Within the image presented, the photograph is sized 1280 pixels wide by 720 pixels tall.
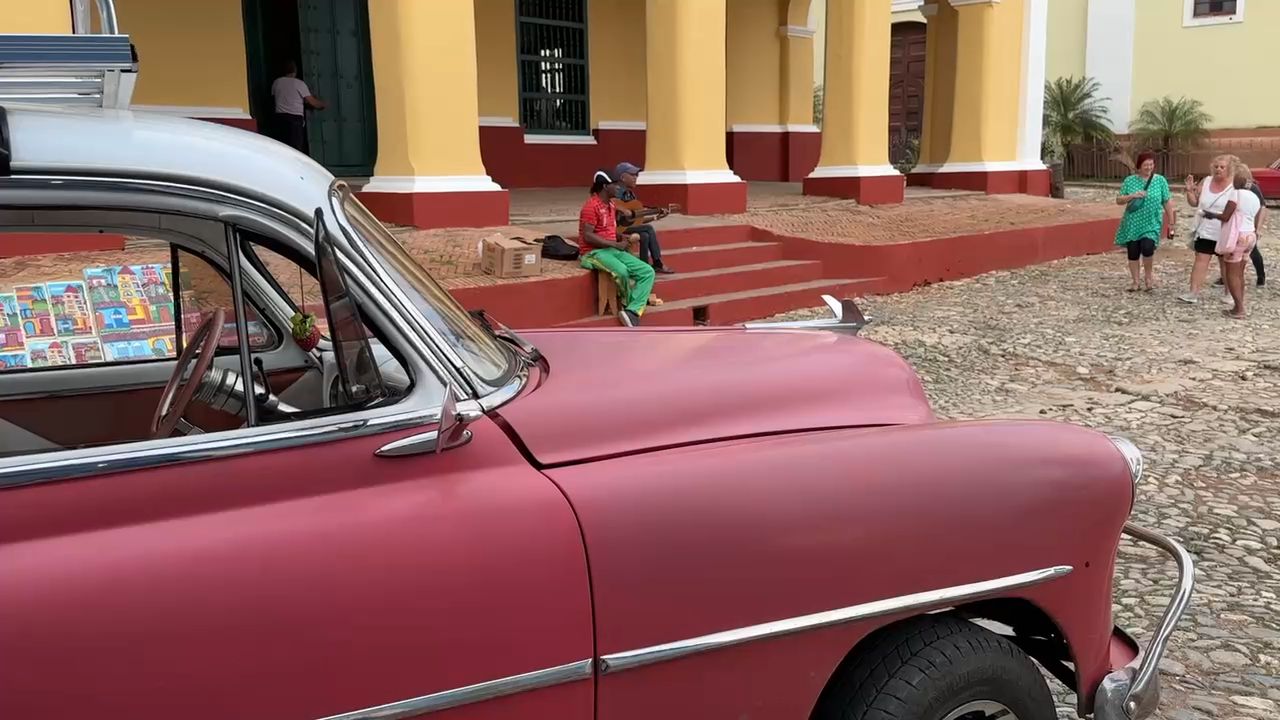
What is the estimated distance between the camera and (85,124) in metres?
1.77

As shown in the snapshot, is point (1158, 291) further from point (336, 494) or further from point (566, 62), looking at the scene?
point (336, 494)

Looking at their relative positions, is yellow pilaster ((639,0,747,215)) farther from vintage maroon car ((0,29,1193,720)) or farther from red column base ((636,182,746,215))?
vintage maroon car ((0,29,1193,720))

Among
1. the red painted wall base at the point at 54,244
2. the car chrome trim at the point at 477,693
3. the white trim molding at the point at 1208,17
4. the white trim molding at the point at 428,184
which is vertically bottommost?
the car chrome trim at the point at 477,693

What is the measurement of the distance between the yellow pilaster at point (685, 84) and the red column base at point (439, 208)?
2342 millimetres

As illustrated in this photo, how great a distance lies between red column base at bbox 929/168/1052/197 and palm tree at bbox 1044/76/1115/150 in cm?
1425

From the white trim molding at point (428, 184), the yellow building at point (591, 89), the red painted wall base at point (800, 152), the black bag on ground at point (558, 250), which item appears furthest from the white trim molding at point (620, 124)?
the black bag on ground at point (558, 250)

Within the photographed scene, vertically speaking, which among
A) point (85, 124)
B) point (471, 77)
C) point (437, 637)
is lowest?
point (437, 637)

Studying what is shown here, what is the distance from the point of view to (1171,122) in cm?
2716

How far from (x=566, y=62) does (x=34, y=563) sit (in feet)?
44.9

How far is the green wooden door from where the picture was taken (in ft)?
38.0

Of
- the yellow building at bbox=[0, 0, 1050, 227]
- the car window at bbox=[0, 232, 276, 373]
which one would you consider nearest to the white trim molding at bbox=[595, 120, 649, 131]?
the yellow building at bbox=[0, 0, 1050, 227]

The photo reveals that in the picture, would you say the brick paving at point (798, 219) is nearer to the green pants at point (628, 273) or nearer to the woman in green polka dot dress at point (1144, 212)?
the green pants at point (628, 273)

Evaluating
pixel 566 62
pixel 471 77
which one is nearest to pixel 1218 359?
pixel 471 77

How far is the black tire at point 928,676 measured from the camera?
2.01 metres
